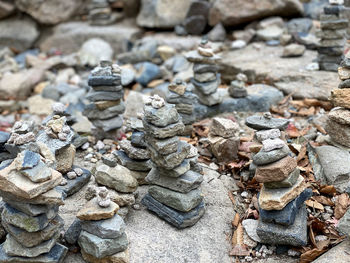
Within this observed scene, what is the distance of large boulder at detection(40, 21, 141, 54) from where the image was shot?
33.9ft

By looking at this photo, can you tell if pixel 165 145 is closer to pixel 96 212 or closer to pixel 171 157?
pixel 171 157

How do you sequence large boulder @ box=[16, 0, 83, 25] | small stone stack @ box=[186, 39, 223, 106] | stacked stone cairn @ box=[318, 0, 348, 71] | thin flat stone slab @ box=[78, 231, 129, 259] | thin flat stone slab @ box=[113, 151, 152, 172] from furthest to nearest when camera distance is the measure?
large boulder @ box=[16, 0, 83, 25], stacked stone cairn @ box=[318, 0, 348, 71], small stone stack @ box=[186, 39, 223, 106], thin flat stone slab @ box=[113, 151, 152, 172], thin flat stone slab @ box=[78, 231, 129, 259]

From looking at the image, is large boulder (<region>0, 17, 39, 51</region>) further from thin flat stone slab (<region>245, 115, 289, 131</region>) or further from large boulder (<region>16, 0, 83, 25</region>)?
thin flat stone slab (<region>245, 115, 289, 131</region>)

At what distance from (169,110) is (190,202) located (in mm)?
909

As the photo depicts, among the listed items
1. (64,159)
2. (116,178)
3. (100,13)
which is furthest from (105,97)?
(100,13)

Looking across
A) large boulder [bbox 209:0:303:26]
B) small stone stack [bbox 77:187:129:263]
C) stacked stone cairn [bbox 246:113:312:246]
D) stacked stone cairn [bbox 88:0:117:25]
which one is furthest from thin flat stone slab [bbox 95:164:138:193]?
stacked stone cairn [bbox 88:0:117:25]

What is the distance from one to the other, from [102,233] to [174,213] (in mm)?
826

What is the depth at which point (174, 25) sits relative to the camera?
1024cm

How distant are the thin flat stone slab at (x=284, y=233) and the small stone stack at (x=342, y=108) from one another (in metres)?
1.48

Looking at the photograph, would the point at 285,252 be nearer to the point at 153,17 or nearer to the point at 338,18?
the point at 338,18

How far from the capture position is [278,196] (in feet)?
12.0

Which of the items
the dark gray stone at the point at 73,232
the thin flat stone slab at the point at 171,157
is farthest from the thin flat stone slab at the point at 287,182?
the dark gray stone at the point at 73,232

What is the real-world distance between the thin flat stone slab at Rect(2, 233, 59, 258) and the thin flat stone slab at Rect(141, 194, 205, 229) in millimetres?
1082

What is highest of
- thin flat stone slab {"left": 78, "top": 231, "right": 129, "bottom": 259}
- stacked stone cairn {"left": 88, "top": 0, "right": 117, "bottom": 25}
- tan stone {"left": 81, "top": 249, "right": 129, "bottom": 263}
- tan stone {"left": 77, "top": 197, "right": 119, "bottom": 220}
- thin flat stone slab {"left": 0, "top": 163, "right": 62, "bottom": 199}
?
thin flat stone slab {"left": 0, "top": 163, "right": 62, "bottom": 199}
